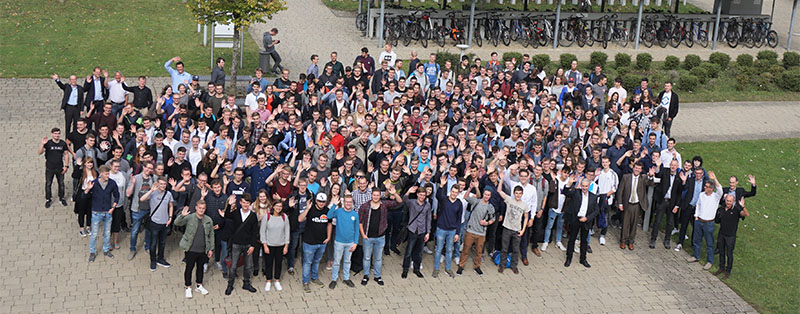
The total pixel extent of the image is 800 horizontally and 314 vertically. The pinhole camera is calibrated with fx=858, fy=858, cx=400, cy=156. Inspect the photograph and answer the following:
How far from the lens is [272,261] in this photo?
12750 mm

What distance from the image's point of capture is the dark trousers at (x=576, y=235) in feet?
Result: 46.6

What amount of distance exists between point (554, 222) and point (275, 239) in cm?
514

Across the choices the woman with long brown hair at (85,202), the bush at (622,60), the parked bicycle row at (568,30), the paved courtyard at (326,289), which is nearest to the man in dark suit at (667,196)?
the paved courtyard at (326,289)

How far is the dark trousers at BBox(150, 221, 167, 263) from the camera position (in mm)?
12852

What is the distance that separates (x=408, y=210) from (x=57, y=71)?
1416 cm

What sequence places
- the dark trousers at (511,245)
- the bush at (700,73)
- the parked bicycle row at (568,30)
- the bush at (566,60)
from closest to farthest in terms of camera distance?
the dark trousers at (511,245), the bush at (566,60), the bush at (700,73), the parked bicycle row at (568,30)

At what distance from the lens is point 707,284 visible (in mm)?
14148

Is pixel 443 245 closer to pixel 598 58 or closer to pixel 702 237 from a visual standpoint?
pixel 702 237

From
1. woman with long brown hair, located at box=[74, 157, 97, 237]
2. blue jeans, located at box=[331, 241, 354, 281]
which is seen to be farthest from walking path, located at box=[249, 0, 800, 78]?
blue jeans, located at box=[331, 241, 354, 281]

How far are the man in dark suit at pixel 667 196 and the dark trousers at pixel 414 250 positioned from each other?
4.61m

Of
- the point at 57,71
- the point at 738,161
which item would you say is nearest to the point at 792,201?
the point at 738,161

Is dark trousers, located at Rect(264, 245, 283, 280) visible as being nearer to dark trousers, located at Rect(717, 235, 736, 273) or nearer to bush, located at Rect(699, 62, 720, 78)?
dark trousers, located at Rect(717, 235, 736, 273)

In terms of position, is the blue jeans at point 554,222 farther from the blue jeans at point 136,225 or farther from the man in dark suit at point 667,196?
the blue jeans at point 136,225

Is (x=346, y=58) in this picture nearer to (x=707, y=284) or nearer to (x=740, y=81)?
(x=740, y=81)
